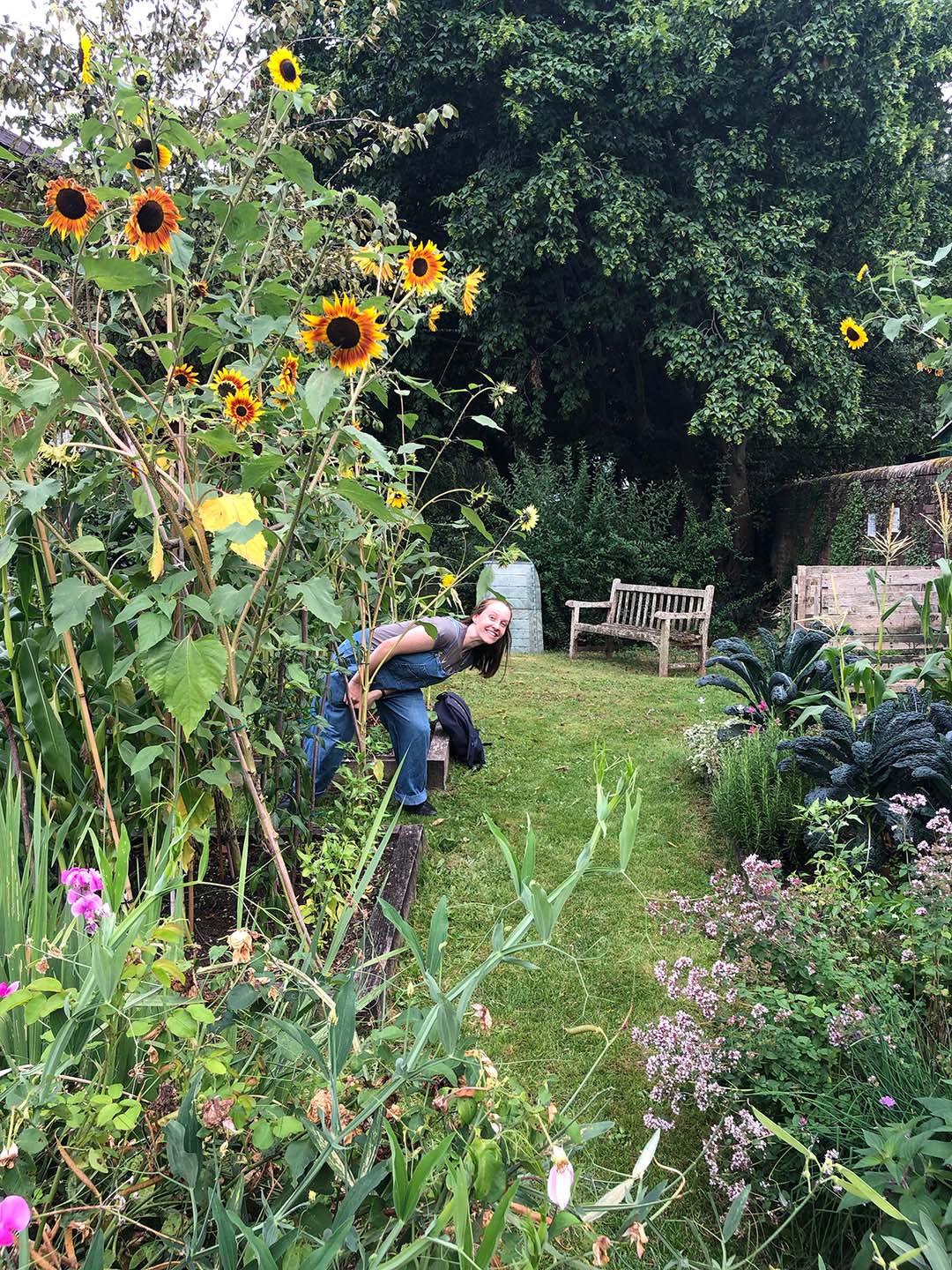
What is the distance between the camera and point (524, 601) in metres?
9.60

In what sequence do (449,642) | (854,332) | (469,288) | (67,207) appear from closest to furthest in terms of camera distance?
(67,207) < (469,288) < (854,332) < (449,642)

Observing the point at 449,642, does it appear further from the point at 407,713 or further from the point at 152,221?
the point at 152,221

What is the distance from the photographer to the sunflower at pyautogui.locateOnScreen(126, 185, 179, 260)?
1.25 m

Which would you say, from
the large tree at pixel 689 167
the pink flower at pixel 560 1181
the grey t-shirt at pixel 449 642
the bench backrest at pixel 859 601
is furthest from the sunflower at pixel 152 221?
the large tree at pixel 689 167

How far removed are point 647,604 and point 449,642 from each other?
244 inches

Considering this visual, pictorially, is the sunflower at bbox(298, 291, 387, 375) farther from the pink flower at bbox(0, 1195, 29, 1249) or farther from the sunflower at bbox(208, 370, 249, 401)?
the pink flower at bbox(0, 1195, 29, 1249)

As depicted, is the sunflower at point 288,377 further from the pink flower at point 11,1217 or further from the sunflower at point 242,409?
the pink flower at point 11,1217

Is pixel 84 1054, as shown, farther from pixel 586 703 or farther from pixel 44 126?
pixel 44 126

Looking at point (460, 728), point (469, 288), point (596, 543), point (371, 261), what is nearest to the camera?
point (371, 261)

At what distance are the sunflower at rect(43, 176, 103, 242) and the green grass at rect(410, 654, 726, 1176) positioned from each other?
1267mm

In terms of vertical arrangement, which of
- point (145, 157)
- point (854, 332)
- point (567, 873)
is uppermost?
point (854, 332)

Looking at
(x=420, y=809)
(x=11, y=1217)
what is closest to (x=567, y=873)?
(x=420, y=809)

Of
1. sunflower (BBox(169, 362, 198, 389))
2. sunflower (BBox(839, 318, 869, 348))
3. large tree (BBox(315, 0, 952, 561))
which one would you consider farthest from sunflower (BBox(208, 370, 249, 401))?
large tree (BBox(315, 0, 952, 561))

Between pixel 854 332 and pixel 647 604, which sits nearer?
pixel 854 332
